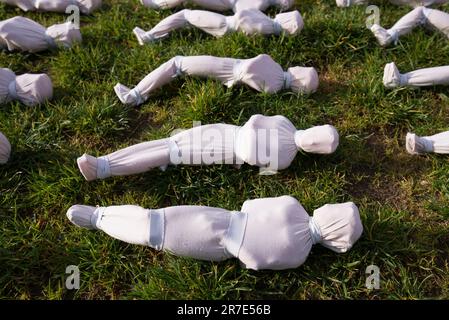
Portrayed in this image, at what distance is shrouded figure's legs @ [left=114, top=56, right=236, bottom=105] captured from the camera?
2.58 metres

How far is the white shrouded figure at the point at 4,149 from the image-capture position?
2324 millimetres

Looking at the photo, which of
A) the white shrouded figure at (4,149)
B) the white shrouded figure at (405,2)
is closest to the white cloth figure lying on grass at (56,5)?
the white shrouded figure at (4,149)

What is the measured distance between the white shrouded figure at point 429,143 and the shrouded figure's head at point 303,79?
572 millimetres

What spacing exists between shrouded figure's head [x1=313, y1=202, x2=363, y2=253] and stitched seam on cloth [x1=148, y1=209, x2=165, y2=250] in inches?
25.3

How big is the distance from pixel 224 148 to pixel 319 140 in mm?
442

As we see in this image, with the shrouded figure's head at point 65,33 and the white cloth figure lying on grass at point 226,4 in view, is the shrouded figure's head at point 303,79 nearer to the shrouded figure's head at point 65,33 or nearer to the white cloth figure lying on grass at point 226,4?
the white cloth figure lying on grass at point 226,4

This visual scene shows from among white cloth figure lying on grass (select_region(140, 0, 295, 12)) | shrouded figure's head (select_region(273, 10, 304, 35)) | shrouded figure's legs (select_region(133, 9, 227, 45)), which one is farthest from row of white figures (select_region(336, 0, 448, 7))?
shrouded figure's legs (select_region(133, 9, 227, 45))

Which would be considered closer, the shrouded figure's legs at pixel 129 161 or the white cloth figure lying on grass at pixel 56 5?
the shrouded figure's legs at pixel 129 161

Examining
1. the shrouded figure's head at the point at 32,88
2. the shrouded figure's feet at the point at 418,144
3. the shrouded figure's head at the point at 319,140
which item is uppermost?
the shrouded figure's head at the point at 32,88

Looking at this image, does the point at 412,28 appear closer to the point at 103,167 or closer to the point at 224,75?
the point at 224,75

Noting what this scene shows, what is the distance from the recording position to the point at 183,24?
295cm

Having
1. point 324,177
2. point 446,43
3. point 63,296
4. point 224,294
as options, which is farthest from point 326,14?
point 63,296

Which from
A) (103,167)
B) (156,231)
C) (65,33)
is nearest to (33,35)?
(65,33)

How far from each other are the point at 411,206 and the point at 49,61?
2240 mm
